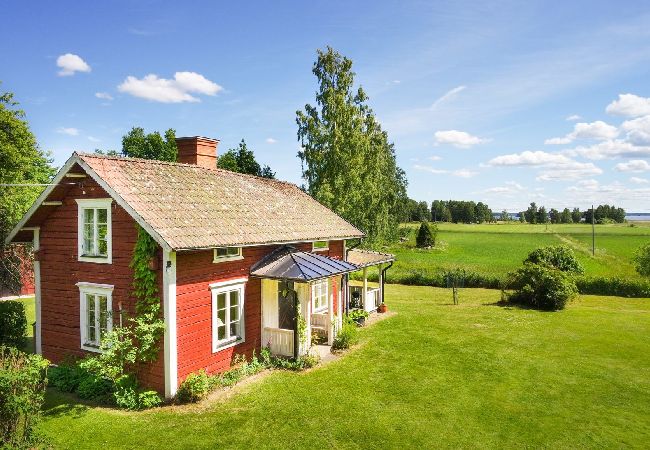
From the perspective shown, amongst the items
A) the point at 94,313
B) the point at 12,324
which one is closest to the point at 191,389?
the point at 94,313

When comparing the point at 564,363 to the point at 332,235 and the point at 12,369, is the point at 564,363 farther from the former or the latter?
the point at 12,369

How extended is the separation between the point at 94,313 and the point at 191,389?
165 inches

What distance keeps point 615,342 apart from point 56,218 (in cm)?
2198

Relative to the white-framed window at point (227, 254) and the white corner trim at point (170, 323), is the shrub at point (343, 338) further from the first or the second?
the white corner trim at point (170, 323)

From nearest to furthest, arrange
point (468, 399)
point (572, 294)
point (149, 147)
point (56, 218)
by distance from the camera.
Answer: point (468, 399) < point (56, 218) < point (572, 294) < point (149, 147)

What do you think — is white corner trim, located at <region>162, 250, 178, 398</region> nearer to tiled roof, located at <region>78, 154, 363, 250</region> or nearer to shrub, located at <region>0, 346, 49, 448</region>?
tiled roof, located at <region>78, 154, 363, 250</region>

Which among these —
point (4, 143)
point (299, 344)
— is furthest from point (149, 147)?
point (299, 344)

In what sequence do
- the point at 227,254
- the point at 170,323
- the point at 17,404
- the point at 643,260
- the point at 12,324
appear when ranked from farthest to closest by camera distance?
the point at 643,260 → the point at 12,324 → the point at 227,254 → the point at 170,323 → the point at 17,404

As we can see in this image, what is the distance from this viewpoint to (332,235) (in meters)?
19.2

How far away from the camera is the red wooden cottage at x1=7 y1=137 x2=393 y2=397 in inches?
462

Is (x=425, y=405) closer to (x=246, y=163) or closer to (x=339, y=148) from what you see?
(x=339, y=148)

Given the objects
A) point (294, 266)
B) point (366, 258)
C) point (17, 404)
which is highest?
point (294, 266)

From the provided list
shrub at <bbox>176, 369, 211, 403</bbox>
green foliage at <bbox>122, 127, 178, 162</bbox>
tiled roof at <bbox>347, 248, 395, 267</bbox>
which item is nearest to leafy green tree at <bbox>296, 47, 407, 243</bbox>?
tiled roof at <bbox>347, 248, 395, 267</bbox>

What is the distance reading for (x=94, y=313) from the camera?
43.3 ft
